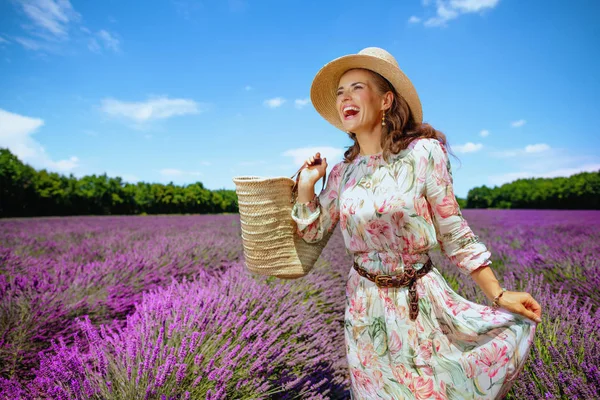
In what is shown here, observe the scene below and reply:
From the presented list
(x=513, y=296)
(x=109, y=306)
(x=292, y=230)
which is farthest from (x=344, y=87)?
(x=109, y=306)

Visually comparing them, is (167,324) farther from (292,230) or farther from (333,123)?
(333,123)

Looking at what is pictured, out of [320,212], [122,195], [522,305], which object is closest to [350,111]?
[320,212]

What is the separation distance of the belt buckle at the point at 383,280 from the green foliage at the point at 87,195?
2330 centimetres

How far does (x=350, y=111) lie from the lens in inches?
53.7

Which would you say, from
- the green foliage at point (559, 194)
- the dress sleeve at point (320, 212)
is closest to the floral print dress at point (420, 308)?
the dress sleeve at point (320, 212)

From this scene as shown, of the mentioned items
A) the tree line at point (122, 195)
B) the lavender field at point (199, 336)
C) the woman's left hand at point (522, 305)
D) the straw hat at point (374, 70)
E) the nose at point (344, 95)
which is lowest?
the lavender field at point (199, 336)

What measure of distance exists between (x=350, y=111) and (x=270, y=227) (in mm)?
565

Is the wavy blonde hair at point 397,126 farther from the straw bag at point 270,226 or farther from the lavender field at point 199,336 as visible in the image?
the lavender field at point 199,336

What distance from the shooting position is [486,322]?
1.10 m

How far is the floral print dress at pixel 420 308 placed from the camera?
1092 millimetres

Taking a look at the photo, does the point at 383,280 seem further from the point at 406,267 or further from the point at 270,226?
the point at 270,226

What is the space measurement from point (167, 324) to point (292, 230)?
0.73 m

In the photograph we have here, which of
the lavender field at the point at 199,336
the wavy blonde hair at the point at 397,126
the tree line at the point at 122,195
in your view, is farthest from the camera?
the tree line at the point at 122,195

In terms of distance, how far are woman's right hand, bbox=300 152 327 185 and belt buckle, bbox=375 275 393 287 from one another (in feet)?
1.49
